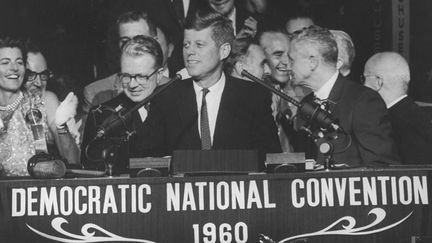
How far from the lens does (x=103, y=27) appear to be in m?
7.26

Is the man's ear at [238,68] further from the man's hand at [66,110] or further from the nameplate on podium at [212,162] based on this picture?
the man's hand at [66,110]

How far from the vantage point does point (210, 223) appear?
6.13 metres

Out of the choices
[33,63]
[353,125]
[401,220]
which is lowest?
[401,220]

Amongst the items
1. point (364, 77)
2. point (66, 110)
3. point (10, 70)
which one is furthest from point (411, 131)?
point (10, 70)

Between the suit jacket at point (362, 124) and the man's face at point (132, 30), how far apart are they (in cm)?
157

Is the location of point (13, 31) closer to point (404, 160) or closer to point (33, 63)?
point (33, 63)

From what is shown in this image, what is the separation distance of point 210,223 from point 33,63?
6.86 feet

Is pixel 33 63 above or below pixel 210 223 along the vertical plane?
above

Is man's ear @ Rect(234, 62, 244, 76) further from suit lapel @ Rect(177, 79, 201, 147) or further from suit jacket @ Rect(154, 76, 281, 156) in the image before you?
suit lapel @ Rect(177, 79, 201, 147)

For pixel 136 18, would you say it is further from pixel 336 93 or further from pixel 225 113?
pixel 336 93

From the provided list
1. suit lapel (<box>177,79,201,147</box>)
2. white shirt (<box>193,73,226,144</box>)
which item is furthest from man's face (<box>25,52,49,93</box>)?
white shirt (<box>193,73,226,144</box>)

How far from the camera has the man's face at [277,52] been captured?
7336mm

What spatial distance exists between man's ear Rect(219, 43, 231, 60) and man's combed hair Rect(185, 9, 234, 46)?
0.02m

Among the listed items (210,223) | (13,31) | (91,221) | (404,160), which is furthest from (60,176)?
(404,160)
